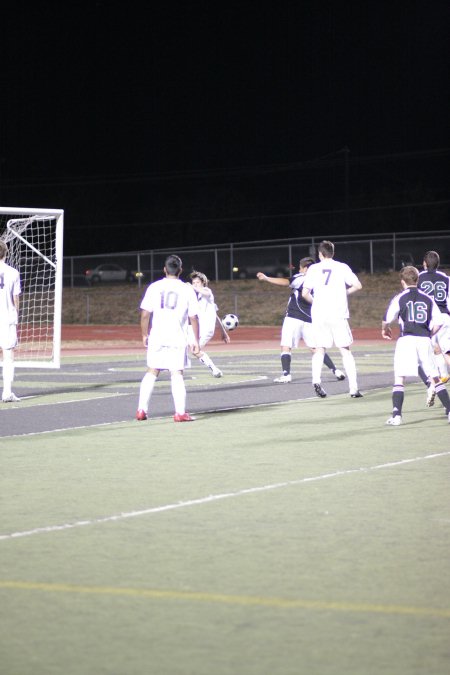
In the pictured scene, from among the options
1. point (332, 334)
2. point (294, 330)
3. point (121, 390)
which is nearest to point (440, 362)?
point (332, 334)

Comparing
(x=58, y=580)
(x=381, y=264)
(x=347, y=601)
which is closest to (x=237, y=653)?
(x=347, y=601)

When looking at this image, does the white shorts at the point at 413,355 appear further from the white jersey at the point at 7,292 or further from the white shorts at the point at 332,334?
the white jersey at the point at 7,292

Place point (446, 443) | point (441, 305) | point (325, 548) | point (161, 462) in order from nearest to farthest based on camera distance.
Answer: point (325, 548), point (161, 462), point (446, 443), point (441, 305)

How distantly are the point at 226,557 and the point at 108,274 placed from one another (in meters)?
56.0

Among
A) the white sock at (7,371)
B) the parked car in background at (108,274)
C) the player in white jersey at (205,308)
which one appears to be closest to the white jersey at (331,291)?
the player in white jersey at (205,308)

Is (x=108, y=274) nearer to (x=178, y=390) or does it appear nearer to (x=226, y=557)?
(x=178, y=390)

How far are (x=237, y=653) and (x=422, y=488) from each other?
4633 millimetres

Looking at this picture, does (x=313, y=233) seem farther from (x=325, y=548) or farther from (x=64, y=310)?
(x=325, y=548)

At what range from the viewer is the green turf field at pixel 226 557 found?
537 cm

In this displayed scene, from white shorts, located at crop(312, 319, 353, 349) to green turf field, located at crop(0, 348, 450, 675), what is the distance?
15.5 ft

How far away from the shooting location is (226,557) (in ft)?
23.8

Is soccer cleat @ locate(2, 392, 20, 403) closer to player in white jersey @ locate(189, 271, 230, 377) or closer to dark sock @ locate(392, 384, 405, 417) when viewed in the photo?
player in white jersey @ locate(189, 271, 230, 377)

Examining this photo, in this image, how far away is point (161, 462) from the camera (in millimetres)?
11406

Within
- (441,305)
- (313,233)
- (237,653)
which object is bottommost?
(237,653)
